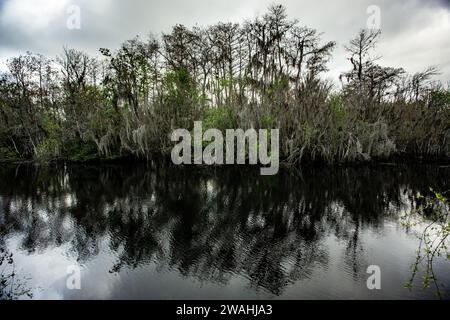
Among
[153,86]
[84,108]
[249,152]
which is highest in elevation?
[153,86]

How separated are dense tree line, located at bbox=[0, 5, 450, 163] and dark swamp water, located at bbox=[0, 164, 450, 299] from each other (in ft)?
28.9

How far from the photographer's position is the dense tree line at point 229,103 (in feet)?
84.8

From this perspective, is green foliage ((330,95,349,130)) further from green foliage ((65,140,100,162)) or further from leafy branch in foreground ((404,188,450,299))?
green foliage ((65,140,100,162))

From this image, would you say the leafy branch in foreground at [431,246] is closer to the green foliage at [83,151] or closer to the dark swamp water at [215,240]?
the dark swamp water at [215,240]

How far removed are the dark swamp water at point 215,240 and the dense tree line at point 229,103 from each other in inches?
346

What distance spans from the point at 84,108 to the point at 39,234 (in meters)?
26.8

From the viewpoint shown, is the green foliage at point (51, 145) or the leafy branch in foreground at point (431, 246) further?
the green foliage at point (51, 145)

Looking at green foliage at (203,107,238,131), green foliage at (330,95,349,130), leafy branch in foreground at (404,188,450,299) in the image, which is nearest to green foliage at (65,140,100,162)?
green foliage at (203,107,238,131)

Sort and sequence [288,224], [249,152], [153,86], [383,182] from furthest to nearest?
1. [153,86]
2. [249,152]
3. [383,182]
4. [288,224]

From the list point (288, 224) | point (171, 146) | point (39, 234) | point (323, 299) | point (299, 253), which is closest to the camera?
point (323, 299)

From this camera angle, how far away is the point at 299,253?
8.16m

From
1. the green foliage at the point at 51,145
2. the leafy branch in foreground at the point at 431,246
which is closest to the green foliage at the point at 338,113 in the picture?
the leafy branch in foreground at the point at 431,246
